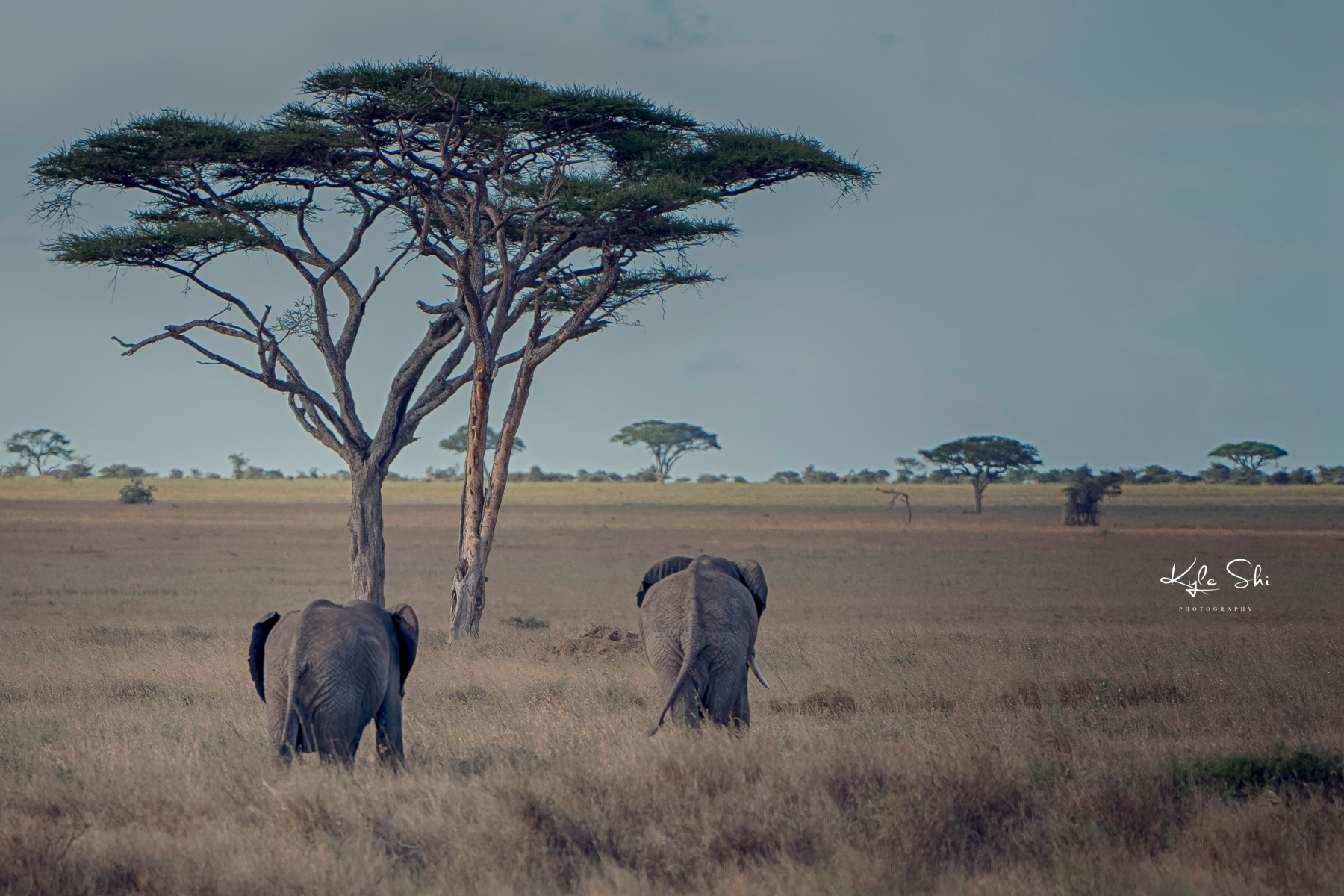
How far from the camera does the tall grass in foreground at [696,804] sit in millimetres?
5246

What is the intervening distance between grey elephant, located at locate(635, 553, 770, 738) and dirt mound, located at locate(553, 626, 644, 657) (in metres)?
5.50

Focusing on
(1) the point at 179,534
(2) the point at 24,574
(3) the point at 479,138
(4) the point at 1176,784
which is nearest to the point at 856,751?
(4) the point at 1176,784

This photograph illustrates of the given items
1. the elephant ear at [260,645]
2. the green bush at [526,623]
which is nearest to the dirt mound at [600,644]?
the green bush at [526,623]

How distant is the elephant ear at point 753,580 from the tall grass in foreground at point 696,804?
3.40 feet

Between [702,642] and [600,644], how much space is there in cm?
683

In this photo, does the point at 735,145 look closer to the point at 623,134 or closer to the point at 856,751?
the point at 623,134

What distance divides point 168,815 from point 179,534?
4091cm

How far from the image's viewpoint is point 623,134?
16.8m

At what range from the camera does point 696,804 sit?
6047mm

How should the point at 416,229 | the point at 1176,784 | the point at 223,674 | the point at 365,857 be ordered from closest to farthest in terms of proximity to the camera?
the point at 365,857, the point at 1176,784, the point at 223,674, the point at 416,229

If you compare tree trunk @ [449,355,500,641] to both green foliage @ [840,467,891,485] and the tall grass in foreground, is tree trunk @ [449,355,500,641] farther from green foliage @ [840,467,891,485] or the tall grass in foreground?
green foliage @ [840,467,891,485]

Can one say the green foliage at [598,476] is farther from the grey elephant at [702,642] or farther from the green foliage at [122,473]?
the grey elephant at [702,642]

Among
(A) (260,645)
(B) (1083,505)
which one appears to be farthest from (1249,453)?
(A) (260,645)

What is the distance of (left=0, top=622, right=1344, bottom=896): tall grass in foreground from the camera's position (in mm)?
5246
